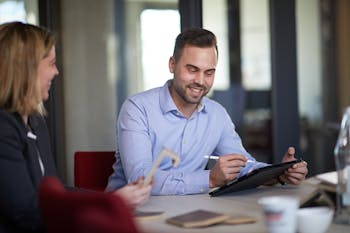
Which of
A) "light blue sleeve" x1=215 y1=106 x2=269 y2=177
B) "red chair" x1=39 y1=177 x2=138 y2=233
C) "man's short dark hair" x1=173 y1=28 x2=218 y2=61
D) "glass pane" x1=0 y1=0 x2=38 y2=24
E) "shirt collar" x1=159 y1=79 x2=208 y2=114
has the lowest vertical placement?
"light blue sleeve" x1=215 y1=106 x2=269 y2=177

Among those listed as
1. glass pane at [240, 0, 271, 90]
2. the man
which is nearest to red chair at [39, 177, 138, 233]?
the man

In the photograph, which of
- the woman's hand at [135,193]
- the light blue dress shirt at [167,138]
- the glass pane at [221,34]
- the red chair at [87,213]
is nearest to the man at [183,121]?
the light blue dress shirt at [167,138]

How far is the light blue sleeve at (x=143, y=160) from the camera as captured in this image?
237cm

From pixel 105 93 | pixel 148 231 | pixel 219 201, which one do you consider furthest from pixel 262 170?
pixel 105 93

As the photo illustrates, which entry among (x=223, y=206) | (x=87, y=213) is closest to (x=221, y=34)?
(x=223, y=206)

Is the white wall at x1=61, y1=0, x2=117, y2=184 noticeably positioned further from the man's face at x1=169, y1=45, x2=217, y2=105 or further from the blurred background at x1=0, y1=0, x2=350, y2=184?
the man's face at x1=169, y1=45, x2=217, y2=105

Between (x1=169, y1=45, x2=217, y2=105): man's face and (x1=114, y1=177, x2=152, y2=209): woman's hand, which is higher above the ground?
(x1=169, y1=45, x2=217, y2=105): man's face

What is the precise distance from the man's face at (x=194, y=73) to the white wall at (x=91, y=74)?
2282mm

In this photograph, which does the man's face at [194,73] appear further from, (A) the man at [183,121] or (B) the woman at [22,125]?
(B) the woman at [22,125]

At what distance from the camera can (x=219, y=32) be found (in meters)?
5.04

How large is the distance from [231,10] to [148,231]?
12.3 ft

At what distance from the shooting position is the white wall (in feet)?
16.2

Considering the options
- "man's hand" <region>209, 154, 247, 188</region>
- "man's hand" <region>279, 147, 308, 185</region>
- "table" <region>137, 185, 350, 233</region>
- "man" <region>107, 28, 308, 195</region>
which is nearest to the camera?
"table" <region>137, 185, 350, 233</region>

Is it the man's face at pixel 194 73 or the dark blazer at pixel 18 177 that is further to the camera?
the man's face at pixel 194 73
